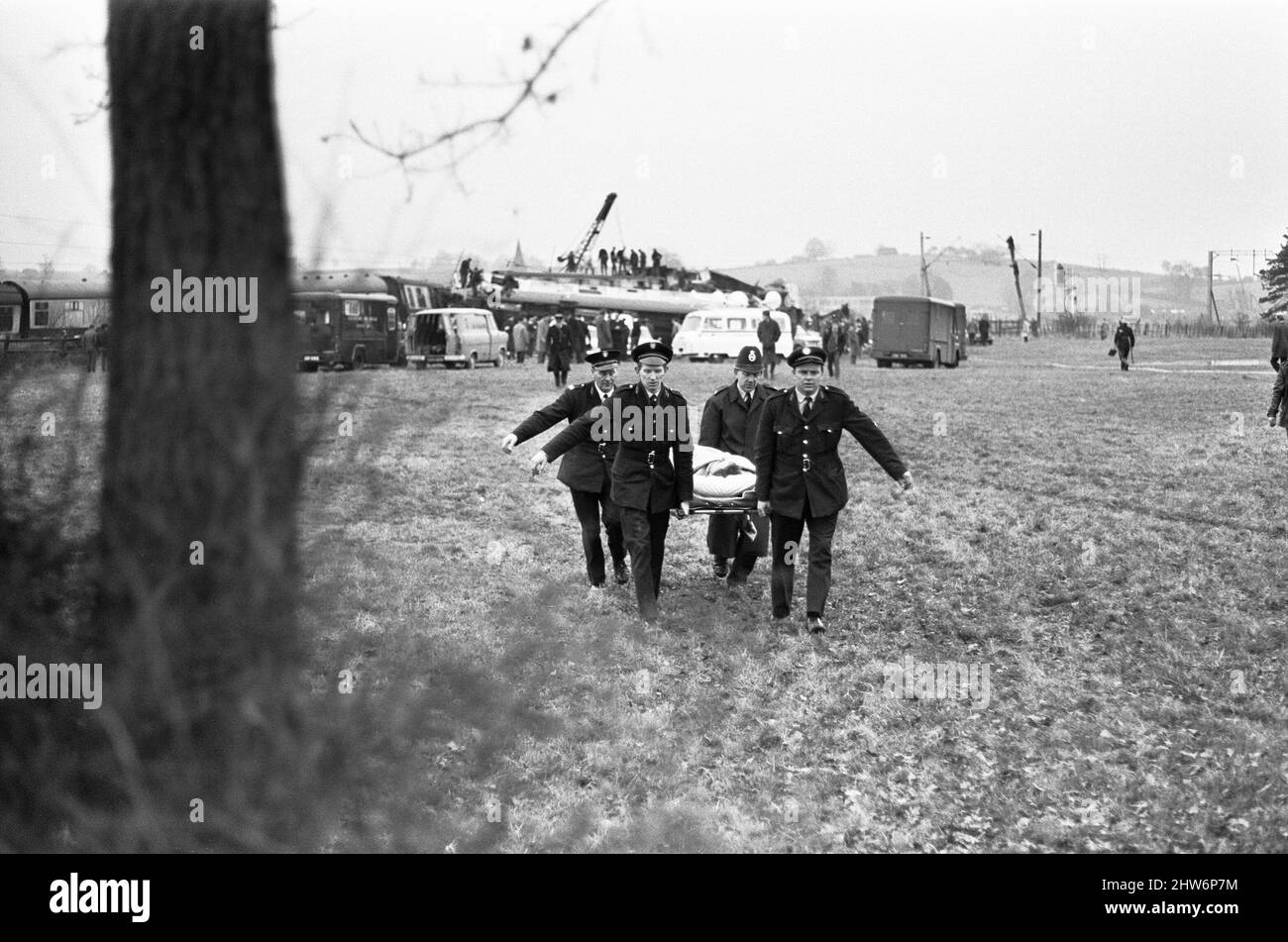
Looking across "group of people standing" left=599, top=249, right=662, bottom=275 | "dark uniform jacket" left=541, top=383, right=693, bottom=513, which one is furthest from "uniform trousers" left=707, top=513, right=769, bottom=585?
"group of people standing" left=599, top=249, right=662, bottom=275

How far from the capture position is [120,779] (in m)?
2.80

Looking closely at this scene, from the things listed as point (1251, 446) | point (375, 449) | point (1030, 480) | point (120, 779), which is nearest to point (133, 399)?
point (375, 449)

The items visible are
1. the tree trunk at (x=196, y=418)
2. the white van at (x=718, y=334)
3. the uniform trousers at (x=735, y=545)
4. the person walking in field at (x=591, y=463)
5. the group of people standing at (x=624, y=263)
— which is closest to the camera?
the tree trunk at (x=196, y=418)

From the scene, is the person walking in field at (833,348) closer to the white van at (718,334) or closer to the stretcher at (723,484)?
the white van at (718,334)

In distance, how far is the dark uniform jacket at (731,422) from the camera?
411 inches

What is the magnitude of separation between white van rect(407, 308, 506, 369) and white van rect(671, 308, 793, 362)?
7424 millimetres

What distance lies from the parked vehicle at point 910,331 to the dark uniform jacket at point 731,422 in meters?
31.1

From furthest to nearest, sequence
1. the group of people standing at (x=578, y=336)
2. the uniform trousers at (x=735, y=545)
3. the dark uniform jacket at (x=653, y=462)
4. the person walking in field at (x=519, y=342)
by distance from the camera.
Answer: the person walking in field at (x=519, y=342), the group of people standing at (x=578, y=336), the uniform trousers at (x=735, y=545), the dark uniform jacket at (x=653, y=462)


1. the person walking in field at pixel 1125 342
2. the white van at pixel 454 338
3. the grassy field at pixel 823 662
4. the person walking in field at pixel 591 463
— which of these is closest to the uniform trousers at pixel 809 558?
the grassy field at pixel 823 662

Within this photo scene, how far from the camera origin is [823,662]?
8227 millimetres

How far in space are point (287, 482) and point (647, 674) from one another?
489cm

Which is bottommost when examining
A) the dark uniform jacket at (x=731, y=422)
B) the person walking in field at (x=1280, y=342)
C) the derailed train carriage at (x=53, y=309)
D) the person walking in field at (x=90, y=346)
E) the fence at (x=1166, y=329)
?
the dark uniform jacket at (x=731, y=422)

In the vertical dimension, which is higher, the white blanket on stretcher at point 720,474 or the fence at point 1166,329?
the fence at point 1166,329
